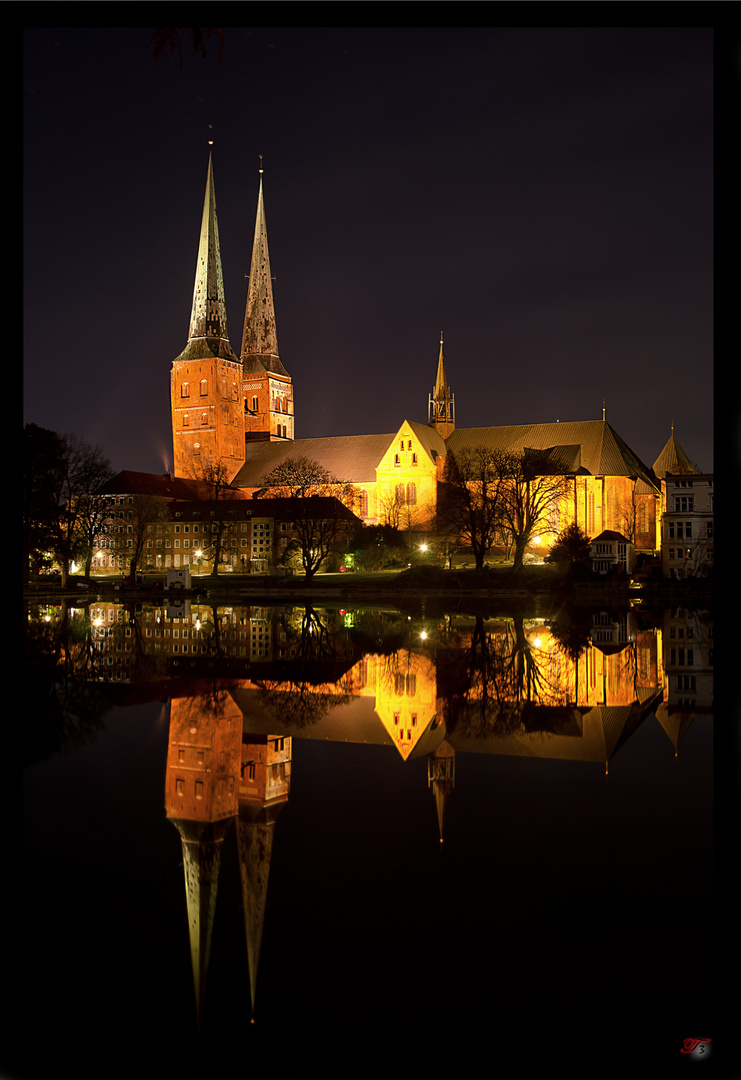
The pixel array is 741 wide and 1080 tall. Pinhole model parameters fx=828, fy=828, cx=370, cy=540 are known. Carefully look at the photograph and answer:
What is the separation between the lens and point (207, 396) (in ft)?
350

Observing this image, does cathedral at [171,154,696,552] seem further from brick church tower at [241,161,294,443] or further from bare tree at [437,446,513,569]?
bare tree at [437,446,513,569]

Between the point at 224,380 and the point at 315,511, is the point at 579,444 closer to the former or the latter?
the point at 315,511

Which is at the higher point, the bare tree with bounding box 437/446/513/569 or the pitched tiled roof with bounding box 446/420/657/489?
the pitched tiled roof with bounding box 446/420/657/489

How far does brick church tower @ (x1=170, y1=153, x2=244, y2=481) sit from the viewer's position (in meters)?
103

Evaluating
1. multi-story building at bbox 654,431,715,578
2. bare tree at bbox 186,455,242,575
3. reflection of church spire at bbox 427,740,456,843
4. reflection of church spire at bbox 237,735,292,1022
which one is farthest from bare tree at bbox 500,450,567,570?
reflection of church spire at bbox 237,735,292,1022

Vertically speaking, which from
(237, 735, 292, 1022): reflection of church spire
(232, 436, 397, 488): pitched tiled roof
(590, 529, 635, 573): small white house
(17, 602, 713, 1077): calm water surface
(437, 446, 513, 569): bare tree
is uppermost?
(232, 436, 397, 488): pitched tiled roof

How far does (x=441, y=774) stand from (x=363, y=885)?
2.51m

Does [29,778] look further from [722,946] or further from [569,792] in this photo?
[722,946]

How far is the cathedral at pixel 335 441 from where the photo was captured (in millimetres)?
83938

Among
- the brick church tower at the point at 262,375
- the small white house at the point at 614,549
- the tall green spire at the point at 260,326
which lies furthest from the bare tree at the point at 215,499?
the small white house at the point at 614,549

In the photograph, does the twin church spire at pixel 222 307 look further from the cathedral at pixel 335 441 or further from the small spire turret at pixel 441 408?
the small spire turret at pixel 441 408

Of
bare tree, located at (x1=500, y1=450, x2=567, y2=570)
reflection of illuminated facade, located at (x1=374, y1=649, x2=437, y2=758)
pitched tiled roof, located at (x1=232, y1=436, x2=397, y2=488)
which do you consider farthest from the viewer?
pitched tiled roof, located at (x1=232, y1=436, x2=397, y2=488)

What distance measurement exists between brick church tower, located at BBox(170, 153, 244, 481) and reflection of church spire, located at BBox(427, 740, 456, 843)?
312 feet

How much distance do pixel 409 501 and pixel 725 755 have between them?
287 ft
